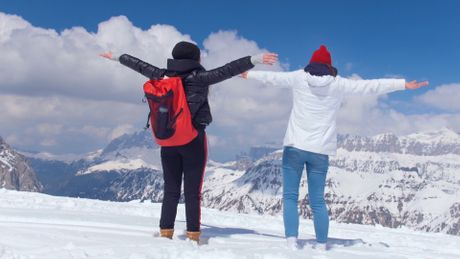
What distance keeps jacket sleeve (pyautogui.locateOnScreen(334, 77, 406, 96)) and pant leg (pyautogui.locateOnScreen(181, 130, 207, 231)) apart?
245cm

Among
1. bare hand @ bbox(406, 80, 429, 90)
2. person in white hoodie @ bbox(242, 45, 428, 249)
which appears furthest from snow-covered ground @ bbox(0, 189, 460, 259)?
bare hand @ bbox(406, 80, 429, 90)

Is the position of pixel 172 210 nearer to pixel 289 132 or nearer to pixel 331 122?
pixel 289 132

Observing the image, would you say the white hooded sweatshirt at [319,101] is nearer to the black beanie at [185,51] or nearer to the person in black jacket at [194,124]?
the person in black jacket at [194,124]

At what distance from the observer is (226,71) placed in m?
7.15

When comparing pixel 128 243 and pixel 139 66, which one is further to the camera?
pixel 139 66

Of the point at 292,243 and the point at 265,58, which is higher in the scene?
the point at 265,58

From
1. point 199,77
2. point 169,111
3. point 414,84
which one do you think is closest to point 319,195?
point 414,84

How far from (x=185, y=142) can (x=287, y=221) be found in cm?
224

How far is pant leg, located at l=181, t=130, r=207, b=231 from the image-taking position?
24.1 feet

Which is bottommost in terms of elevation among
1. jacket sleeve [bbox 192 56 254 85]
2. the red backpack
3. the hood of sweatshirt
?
the red backpack

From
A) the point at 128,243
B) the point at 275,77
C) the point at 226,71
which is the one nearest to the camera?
the point at 128,243

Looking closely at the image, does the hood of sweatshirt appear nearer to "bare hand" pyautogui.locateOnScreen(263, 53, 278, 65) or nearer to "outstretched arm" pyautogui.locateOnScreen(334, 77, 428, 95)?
"outstretched arm" pyautogui.locateOnScreen(334, 77, 428, 95)

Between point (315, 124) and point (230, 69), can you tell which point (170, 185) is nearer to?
point (230, 69)

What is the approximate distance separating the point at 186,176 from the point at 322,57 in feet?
9.80
